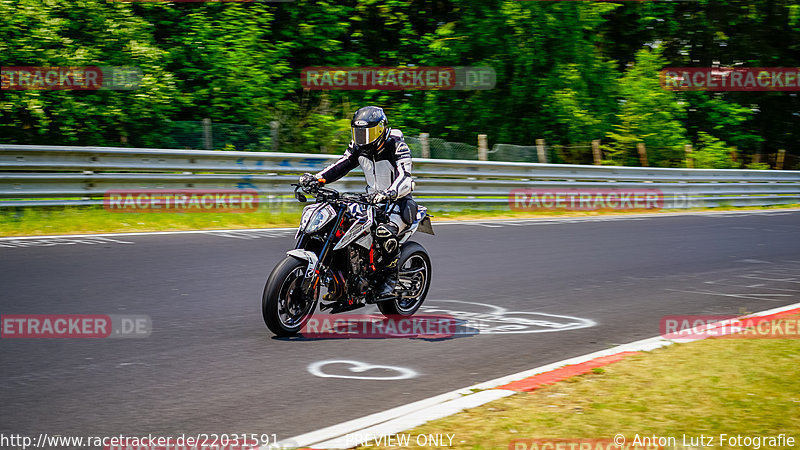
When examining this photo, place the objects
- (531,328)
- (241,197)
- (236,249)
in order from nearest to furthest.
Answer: (531,328), (236,249), (241,197)

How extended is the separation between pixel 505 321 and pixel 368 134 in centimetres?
212

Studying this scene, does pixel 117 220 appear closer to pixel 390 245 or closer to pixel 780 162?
pixel 390 245

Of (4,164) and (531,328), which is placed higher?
(4,164)

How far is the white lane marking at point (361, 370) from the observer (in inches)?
248

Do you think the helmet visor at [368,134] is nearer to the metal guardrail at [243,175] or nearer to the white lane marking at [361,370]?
the white lane marking at [361,370]

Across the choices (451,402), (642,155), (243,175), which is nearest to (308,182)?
(451,402)

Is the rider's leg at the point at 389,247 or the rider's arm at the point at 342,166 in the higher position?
the rider's arm at the point at 342,166

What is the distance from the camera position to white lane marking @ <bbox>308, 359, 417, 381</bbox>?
6309 mm

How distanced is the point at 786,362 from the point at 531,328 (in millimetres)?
2168

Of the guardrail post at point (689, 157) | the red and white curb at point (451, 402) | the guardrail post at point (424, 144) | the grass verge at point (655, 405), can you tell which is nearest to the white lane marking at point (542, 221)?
the guardrail post at point (424, 144)

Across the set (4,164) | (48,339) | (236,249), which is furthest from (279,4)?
(48,339)

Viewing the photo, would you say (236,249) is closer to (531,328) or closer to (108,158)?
(108,158)

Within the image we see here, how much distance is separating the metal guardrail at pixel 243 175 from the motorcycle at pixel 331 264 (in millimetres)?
7813

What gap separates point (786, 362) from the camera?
22.3 ft
